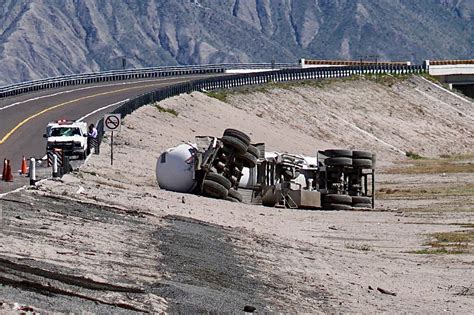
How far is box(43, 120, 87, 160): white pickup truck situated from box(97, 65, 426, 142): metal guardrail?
8920mm

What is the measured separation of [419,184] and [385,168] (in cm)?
1189

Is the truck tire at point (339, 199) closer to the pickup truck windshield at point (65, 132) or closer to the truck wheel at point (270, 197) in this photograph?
the truck wheel at point (270, 197)

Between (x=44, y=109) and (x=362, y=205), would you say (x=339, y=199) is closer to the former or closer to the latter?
(x=362, y=205)

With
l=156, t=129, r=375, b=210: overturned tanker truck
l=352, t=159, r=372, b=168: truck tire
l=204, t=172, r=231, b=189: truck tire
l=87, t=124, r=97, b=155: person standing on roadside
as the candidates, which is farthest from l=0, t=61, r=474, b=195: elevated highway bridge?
l=352, t=159, r=372, b=168: truck tire

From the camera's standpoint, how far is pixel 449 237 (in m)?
34.9

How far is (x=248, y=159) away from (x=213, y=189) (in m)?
1.78

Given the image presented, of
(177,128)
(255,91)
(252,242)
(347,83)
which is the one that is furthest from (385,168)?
(252,242)

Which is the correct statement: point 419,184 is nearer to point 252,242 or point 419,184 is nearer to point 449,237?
point 449,237

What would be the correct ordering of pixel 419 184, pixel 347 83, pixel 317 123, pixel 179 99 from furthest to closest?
pixel 347 83 < pixel 317 123 < pixel 179 99 < pixel 419 184

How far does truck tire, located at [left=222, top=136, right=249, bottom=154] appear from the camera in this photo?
1721 inches

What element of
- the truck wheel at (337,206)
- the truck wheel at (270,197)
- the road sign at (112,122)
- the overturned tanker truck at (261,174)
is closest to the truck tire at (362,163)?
the overturned tanker truck at (261,174)

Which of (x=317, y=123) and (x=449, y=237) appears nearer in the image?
(x=449, y=237)

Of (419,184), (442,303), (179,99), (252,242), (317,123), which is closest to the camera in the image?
(442,303)

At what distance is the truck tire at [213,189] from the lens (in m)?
43.2
